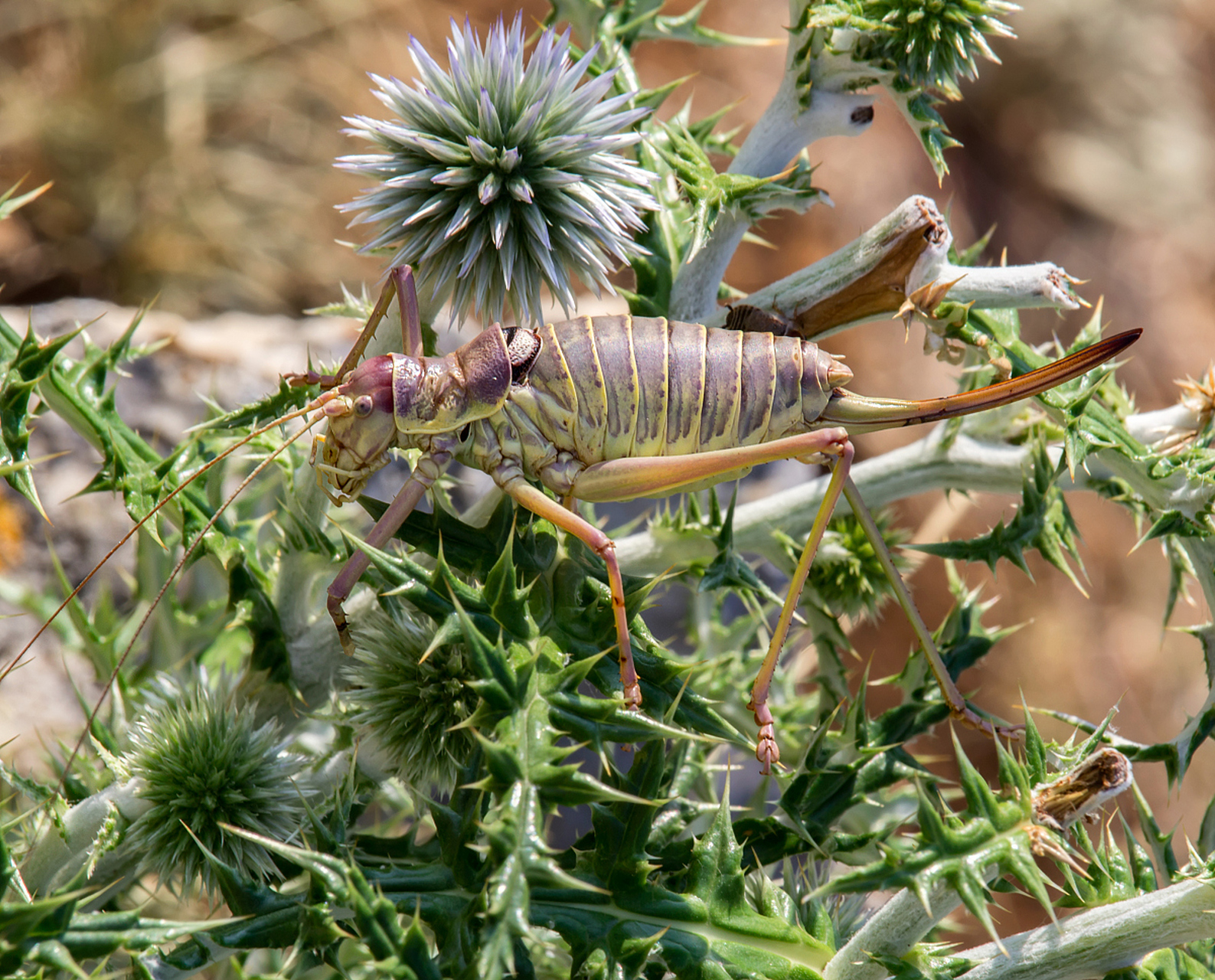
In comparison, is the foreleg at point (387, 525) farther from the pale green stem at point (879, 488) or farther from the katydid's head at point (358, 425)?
the pale green stem at point (879, 488)

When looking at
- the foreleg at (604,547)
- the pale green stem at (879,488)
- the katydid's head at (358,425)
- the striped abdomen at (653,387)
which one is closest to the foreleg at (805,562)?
the striped abdomen at (653,387)

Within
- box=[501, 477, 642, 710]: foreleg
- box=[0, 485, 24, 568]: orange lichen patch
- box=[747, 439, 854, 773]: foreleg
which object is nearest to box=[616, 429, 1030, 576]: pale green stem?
box=[747, 439, 854, 773]: foreleg

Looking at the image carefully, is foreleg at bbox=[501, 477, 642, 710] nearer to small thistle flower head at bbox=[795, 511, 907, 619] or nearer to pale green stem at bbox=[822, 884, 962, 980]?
pale green stem at bbox=[822, 884, 962, 980]

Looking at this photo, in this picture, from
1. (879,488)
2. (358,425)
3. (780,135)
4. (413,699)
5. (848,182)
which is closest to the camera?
(358,425)

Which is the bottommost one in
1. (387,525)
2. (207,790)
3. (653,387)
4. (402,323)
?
(207,790)

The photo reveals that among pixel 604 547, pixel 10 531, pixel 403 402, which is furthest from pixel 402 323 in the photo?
pixel 10 531

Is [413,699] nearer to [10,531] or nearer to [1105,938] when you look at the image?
[1105,938]
